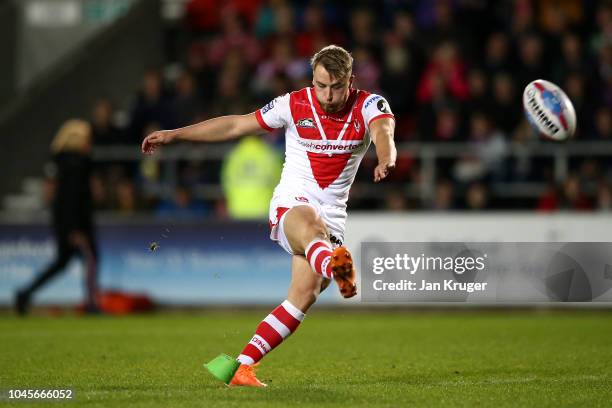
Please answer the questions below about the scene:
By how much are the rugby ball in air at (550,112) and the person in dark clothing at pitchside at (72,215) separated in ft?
24.0

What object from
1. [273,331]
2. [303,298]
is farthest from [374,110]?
[273,331]

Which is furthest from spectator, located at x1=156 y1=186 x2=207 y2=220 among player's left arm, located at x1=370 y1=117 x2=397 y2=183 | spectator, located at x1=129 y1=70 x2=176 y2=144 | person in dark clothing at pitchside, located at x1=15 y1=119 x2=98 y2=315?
player's left arm, located at x1=370 y1=117 x2=397 y2=183

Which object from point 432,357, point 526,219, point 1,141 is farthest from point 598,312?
point 1,141

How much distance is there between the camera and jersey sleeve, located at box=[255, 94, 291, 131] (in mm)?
7973

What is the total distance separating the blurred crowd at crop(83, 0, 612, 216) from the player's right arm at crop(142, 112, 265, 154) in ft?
27.7

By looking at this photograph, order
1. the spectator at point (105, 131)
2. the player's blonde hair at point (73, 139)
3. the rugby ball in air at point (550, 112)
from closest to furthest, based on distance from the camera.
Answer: the rugby ball in air at point (550, 112) → the player's blonde hair at point (73, 139) → the spectator at point (105, 131)

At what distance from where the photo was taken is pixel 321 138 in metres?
7.90

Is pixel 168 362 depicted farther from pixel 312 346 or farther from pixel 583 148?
pixel 583 148

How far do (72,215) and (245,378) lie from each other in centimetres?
826

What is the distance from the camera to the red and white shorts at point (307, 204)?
7.79 meters

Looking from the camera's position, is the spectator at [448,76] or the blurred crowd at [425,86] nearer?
the blurred crowd at [425,86]

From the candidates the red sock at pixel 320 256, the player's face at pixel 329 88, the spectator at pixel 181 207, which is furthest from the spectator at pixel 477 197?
the red sock at pixel 320 256

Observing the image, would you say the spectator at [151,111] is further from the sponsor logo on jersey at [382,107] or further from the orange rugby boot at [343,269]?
the orange rugby boot at [343,269]

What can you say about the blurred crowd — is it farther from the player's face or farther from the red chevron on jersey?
the player's face
